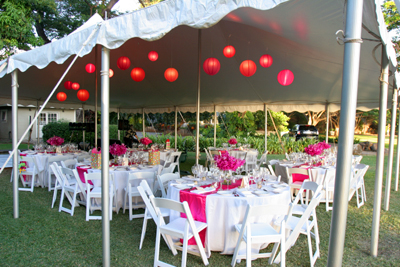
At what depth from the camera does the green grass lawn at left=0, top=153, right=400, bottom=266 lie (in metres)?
3.04

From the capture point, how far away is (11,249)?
3266 millimetres

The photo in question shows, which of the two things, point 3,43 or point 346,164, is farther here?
point 3,43

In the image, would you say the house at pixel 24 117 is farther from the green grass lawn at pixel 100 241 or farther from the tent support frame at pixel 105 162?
the tent support frame at pixel 105 162

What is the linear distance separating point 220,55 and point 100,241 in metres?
5.30

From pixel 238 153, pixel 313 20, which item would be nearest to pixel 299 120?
pixel 238 153

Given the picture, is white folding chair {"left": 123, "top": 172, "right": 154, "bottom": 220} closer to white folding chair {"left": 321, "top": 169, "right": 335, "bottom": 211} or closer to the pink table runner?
the pink table runner

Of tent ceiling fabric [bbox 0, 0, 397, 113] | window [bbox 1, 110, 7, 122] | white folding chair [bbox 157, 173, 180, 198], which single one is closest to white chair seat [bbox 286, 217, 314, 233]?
white folding chair [bbox 157, 173, 180, 198]

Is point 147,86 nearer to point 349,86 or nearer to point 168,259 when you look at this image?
point 168,259

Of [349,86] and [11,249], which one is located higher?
[349,86]

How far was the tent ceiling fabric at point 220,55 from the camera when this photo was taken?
108 inches

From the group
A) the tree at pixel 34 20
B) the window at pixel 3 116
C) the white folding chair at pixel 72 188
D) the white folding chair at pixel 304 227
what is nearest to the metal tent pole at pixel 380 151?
the white folding chair at pixel 304 227

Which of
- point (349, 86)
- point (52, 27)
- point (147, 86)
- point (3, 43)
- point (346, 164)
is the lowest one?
point (346, 164)

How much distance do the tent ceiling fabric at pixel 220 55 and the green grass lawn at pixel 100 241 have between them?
2.33 metres

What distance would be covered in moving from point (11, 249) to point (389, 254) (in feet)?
15.1
